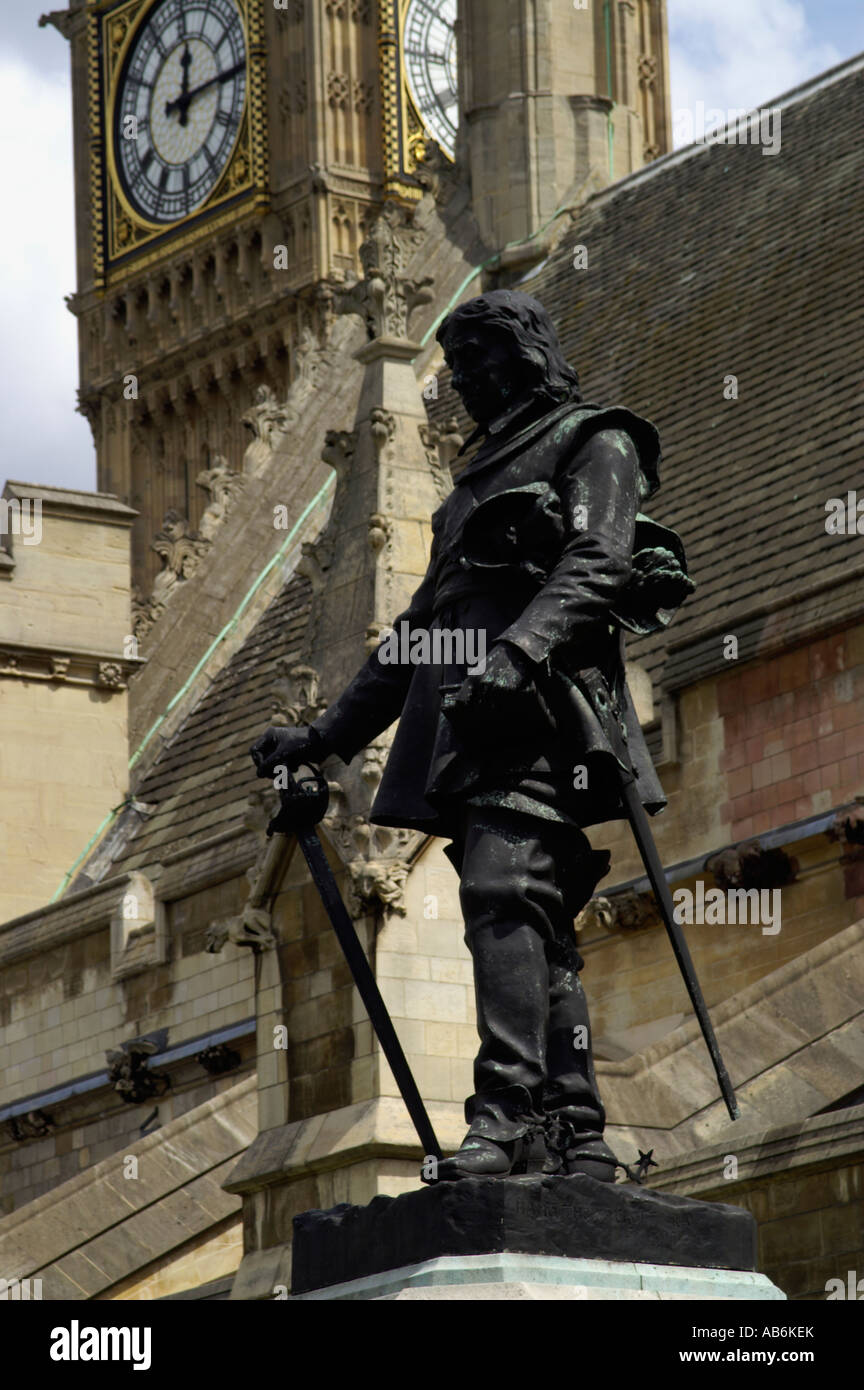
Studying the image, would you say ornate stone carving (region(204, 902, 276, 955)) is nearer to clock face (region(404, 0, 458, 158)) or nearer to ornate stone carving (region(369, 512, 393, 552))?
ornate stone carving (region(369, 512, 393, 552))

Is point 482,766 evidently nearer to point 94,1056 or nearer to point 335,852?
point 335,852

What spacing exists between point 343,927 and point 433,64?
4914cm

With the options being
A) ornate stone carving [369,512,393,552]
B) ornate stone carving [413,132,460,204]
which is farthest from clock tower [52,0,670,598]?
ornate stone carving [369,512,393,552]

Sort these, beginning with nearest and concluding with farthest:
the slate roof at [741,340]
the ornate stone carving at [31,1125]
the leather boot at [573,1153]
Answer: the leather boot at [573,1153], the slate roof at [741,340], the ornate stone carving at [31,1125]

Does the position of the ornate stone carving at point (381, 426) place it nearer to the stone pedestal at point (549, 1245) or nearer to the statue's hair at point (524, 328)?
the statue's hair at point (524, 328)

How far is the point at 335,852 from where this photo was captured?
15383 mm

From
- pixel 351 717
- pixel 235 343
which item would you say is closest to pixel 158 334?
pixel 235 343

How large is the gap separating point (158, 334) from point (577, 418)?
165 ft

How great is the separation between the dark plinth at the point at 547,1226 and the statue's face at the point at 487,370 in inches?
75.2

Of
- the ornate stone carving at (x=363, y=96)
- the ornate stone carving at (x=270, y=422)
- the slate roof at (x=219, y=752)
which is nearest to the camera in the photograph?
the slate roof at (x=219, y=752)

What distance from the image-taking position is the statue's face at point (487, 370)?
742 centimetres

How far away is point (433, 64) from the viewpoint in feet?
181

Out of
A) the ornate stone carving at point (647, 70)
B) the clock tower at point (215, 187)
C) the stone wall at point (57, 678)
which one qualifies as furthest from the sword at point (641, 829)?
the clock tower at point (215, 187)

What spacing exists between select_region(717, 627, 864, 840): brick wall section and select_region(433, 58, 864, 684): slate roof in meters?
0.21
